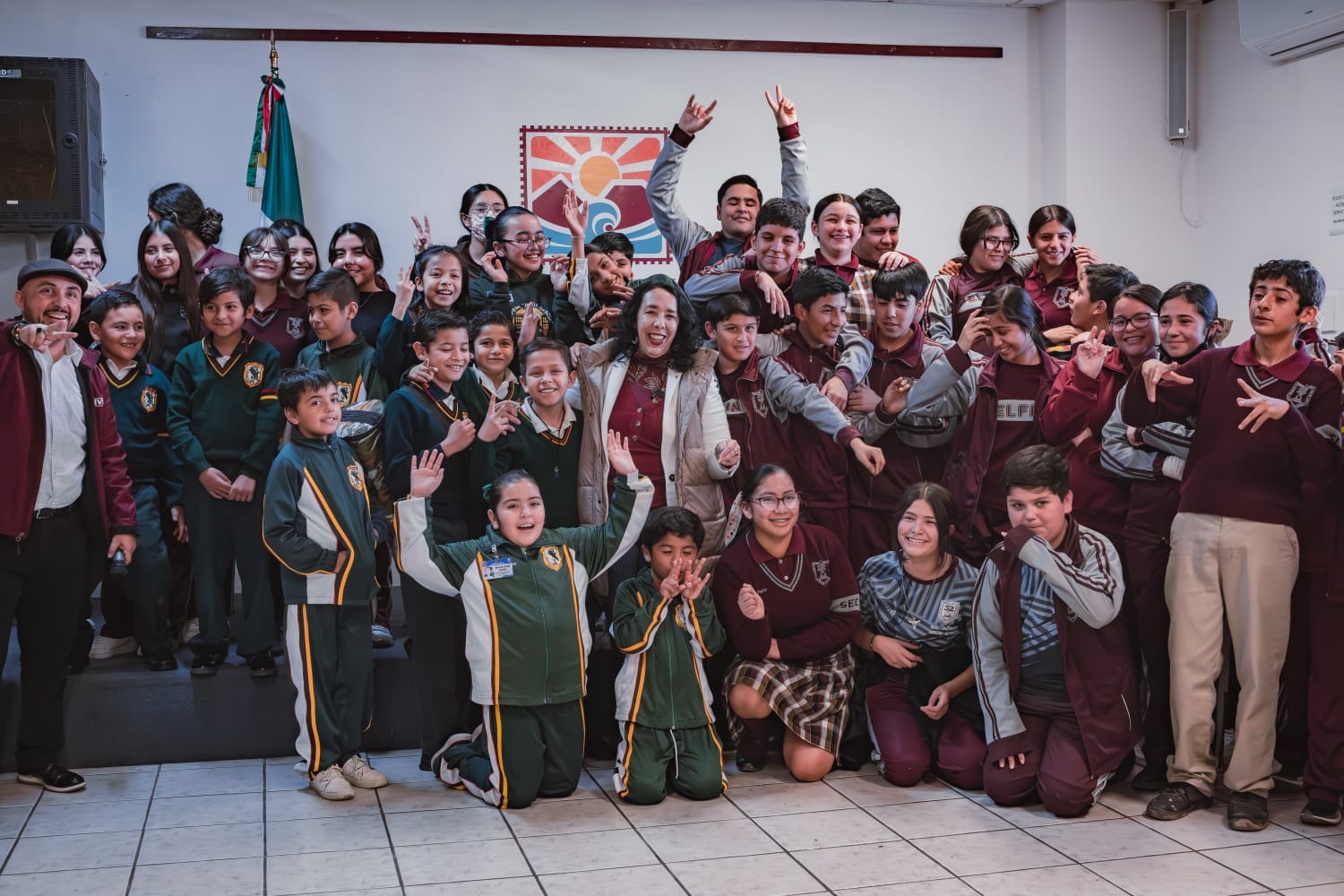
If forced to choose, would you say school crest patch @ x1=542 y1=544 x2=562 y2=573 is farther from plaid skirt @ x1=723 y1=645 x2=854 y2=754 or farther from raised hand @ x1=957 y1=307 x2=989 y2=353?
raised hand @ x1=957 y1=307 x2=989 y2=353

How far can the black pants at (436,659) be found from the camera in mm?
3930

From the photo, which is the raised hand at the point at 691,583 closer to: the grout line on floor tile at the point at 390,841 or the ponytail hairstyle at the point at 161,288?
the grout line on floor tile at the point at 390,841

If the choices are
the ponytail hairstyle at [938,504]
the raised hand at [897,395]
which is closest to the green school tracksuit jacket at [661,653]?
the ponytail hairstyle at [938,504]

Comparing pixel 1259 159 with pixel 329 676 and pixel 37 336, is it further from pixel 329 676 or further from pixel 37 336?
pixel 37 336

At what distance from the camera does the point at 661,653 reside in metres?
3.82

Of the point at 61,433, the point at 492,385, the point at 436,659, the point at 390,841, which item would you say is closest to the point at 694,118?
the point at 492,385

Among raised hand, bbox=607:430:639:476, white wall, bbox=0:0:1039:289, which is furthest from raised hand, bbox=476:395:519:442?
white wall, bbox=0:0:1039:289

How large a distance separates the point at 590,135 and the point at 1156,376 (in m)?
3.80

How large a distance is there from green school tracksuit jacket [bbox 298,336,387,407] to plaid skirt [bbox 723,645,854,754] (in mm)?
1621

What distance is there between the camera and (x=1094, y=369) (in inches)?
156

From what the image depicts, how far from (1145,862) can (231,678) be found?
2889 mm

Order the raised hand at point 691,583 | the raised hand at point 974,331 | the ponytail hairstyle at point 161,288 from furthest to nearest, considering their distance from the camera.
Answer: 1. the ponytail hairstyle at point 161,288
2. the raised hand at point 974,331
3. the raised hand at point 691,583

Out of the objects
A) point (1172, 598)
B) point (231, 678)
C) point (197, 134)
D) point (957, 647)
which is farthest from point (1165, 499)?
point (197, 134)

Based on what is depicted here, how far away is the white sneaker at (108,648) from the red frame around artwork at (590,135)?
3.13 metres
